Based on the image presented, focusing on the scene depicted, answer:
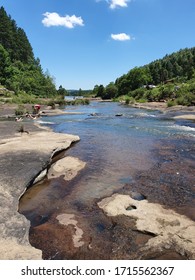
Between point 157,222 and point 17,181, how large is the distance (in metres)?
6.32

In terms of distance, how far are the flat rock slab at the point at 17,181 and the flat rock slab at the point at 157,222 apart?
10.8 feet

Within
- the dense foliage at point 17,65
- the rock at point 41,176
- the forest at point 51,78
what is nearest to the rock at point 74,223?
the rock at point 41,176

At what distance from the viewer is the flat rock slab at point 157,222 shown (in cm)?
806

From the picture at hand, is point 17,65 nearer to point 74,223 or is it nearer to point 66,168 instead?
point 66,168

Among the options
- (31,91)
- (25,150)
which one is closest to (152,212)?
(25,150)

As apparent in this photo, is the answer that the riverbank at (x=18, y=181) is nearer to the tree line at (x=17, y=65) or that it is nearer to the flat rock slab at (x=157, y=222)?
the flat rock slab at (x=157, y=222)

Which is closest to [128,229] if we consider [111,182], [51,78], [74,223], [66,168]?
[74,223]

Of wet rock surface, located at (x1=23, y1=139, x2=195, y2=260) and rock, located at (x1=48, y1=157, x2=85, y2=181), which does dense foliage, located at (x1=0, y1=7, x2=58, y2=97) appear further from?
wet rock surface, located at (x1=23, y1=139, x2=195, y2=260)

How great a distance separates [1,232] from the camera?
26.2 ft

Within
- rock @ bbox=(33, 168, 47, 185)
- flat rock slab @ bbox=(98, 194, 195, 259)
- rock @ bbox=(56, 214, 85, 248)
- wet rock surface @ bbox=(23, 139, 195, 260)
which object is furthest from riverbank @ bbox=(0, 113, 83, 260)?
flat rock slab @ bbox=(98, 194, 195, 259)

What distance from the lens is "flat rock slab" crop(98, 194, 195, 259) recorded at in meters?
8.06

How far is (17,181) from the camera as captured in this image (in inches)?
475

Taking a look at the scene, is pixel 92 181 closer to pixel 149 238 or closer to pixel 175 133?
pixel 149 238
